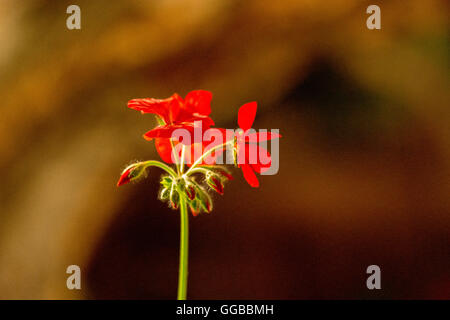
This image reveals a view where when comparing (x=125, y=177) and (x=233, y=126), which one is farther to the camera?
(x=233, y=126)

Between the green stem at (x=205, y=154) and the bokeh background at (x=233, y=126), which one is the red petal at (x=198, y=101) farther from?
the bokeh background at (x=233, y=126)

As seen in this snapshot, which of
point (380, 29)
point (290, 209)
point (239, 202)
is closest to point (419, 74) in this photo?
point (380, 29)

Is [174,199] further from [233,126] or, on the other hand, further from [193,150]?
[233,126]

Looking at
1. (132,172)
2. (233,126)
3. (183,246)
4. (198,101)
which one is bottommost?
(183,246)

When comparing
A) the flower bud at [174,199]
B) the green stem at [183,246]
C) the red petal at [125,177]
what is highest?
the red petal at [125,177]

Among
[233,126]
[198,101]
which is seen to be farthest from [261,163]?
[233,126]

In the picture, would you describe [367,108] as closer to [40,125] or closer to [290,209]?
[290,209]

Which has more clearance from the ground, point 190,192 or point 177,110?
point 177,110

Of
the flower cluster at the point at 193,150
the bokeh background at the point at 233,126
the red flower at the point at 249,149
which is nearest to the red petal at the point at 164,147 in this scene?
the flower cluster at the point at 193,150

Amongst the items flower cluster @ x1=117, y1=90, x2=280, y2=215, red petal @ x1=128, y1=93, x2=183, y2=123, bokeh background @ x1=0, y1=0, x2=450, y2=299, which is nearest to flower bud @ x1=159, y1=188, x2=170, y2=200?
flower cluster @ x1=117, y1=90, x2=280, y2=215
